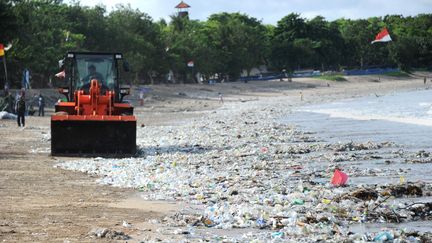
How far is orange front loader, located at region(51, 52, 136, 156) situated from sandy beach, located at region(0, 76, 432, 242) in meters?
0.84

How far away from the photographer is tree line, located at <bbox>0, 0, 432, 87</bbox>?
57444 mm

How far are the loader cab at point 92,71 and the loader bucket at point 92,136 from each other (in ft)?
6.87

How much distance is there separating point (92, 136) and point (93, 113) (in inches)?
47.2

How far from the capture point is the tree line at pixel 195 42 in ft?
188

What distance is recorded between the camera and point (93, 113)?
21781 mm

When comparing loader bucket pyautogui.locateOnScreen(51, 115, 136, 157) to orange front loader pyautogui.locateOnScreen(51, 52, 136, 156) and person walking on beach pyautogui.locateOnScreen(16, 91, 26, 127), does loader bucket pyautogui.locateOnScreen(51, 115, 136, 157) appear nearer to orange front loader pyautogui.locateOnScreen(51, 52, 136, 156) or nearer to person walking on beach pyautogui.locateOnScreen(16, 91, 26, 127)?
orange front loader pyautogui.locateOnScreen(51, 52, 136, 156)

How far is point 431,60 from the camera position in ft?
459

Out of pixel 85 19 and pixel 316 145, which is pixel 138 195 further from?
pixel 85 19

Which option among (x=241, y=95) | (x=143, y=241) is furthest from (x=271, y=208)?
(x=241, y=95)

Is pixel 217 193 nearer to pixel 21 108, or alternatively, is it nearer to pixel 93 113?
pixel 93 113

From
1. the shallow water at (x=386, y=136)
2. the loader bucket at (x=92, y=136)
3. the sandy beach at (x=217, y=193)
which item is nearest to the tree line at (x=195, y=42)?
the shallow water at (x=386, y=136)

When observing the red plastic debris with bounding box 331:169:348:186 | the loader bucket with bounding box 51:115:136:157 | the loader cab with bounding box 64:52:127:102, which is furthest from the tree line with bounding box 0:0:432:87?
the red plastic debris with bounding box 331:169:348:186

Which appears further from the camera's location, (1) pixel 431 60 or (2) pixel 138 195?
(1) pixel 431 60

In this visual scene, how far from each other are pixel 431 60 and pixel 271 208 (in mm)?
134354
